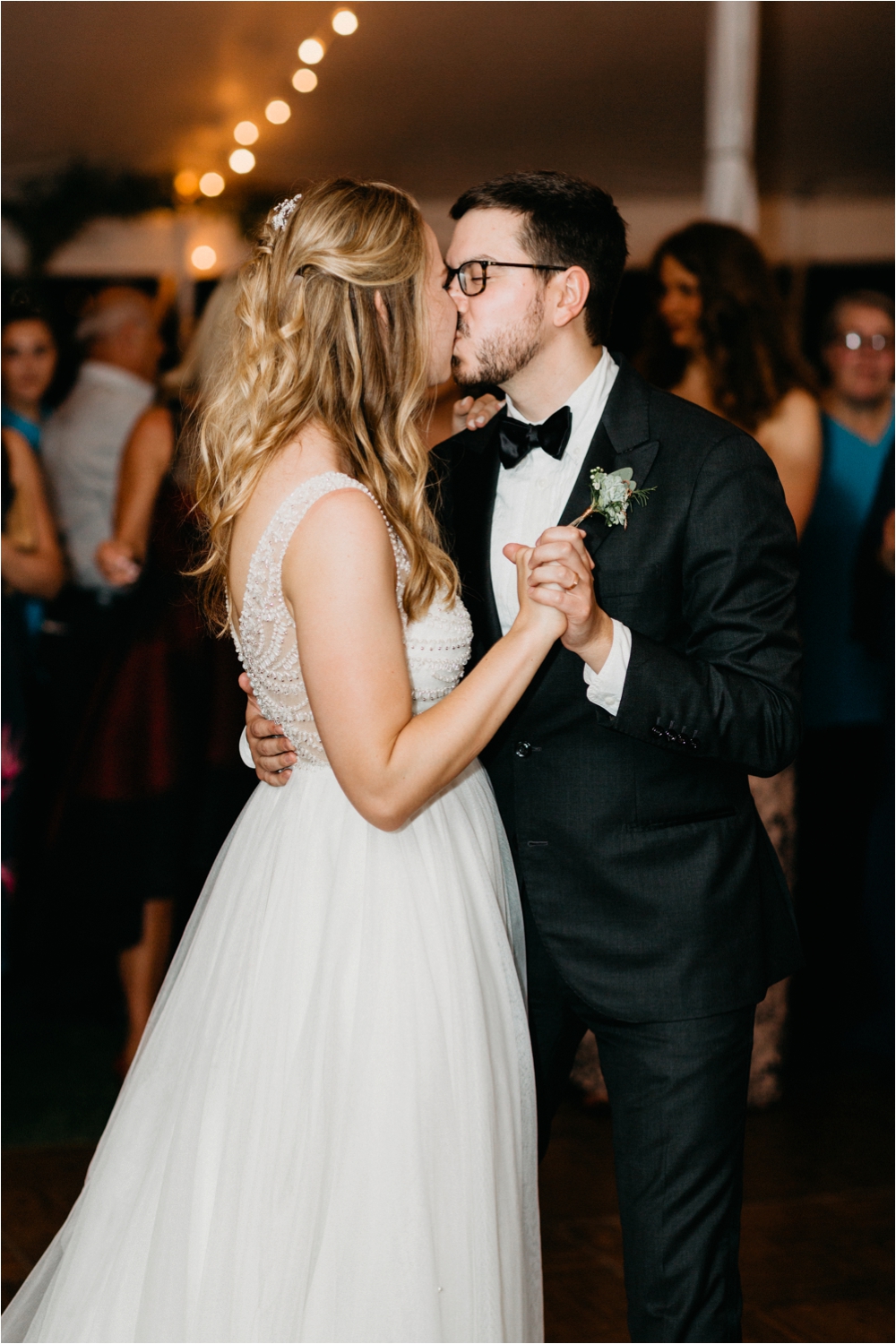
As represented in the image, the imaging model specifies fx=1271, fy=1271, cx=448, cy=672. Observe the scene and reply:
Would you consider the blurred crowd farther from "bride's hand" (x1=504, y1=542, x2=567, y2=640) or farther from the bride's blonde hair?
"bride's hand" (x1=504, y1=542, x2=567, y2=640)

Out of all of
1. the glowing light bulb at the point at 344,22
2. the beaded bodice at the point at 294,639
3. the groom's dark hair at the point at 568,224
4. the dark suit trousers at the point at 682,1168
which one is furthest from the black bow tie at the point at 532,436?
the glowing light bulb at the point at 344,22

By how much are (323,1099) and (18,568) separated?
282cm

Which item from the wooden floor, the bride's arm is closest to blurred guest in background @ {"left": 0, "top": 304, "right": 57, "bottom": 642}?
the wooden floor

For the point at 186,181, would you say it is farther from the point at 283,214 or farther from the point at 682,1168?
the point at 682,1168

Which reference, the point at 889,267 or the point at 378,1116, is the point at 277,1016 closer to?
the point at 378,1116

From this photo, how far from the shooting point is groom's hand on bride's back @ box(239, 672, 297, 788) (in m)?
1.96

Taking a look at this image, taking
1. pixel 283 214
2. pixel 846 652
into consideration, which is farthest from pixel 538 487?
pixel 846 652

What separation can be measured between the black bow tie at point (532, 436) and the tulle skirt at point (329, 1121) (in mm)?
600

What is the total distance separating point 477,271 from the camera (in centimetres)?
213

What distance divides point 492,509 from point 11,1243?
2.10 meters

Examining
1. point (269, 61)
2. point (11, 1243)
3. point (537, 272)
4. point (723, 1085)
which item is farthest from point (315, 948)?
point (269, 61)

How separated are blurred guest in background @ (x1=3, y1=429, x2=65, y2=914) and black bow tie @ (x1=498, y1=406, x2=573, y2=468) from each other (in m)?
2.38

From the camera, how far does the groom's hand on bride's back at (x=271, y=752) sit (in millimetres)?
1957

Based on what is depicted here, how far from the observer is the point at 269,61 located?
4082 millimetres
